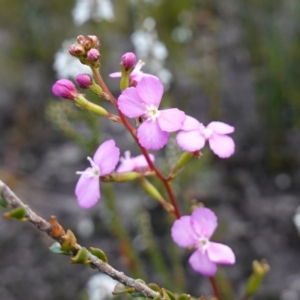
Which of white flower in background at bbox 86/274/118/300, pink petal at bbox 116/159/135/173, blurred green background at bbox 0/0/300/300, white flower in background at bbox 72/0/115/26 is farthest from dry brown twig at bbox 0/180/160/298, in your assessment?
white flower in background at bbox 72/0/115/26

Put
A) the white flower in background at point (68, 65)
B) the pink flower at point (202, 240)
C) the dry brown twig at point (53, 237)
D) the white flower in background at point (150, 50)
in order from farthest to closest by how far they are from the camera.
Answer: the white flower in background at point (150, 50), the white flower in background at point (68, 65), the pink flower at point (202, 240), the dry brown twig at point (53, 237)

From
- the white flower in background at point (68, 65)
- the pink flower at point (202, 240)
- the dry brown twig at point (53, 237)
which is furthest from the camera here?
the white flower in background at point (68, 65)

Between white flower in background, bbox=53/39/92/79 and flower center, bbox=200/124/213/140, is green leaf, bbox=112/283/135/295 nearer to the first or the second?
flower center, bbox=200/124/213/140

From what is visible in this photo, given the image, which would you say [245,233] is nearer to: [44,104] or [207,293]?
[207,293]

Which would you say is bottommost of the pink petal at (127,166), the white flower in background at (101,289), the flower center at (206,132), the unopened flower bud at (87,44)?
the white flower in background at (101,289)

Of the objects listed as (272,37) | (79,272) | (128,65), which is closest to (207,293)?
(79,272)

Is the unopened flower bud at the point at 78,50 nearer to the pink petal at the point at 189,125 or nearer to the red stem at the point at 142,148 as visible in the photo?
the red stem at the point at 142,148

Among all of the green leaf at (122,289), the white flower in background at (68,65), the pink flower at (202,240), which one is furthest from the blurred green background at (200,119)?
the green leaf at (122,289)

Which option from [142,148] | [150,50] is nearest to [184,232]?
[142,148]
